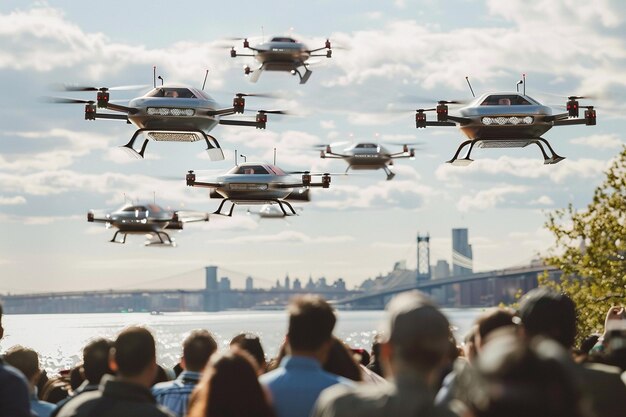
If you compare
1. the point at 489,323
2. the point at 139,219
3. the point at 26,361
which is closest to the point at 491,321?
the point at 489,323

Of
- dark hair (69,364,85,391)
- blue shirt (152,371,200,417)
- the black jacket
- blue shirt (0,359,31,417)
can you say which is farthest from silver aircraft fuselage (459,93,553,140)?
the black jacket

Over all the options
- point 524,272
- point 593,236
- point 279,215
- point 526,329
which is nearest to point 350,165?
point 279,215

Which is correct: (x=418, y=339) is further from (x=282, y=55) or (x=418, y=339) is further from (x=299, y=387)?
(x=282, y=55)

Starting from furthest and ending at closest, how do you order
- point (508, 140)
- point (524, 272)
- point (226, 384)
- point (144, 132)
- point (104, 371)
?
point (524, 272), point (144, 132), point (508, 140), point (104, 371), point (226, 384)

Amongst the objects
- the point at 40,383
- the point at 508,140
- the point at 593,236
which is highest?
the point at 508,140

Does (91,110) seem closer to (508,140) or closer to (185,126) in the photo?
(185,126)

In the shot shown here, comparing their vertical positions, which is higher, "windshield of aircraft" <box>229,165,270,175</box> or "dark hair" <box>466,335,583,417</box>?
"windshield of aircraft" <box>229,165,270,175</box>

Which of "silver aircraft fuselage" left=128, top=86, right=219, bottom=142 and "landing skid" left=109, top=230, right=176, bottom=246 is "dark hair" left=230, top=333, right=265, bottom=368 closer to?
"silver aircraft fuselage" left=128, top=86, right=219, bottom=142
